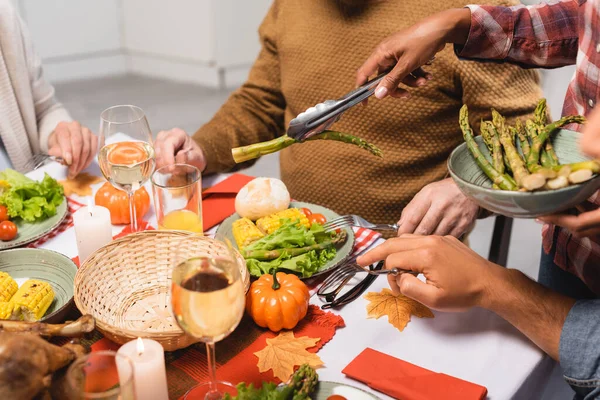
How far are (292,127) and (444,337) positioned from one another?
499 millimetres

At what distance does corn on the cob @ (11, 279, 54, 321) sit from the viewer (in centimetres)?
109

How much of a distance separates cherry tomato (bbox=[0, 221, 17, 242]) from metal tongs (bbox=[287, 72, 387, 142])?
26.1 inches

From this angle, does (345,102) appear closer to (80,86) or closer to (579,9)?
(579,9)

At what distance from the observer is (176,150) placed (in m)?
1.70

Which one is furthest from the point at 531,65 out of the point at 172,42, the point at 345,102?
the point at 172,42

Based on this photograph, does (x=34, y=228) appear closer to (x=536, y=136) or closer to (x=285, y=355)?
(x=285, y=355)

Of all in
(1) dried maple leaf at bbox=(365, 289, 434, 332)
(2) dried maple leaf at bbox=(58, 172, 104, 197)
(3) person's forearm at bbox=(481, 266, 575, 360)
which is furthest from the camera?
(2) dried maple leaf at bbox=(58, 172, 104, 197)

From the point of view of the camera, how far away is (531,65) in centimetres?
140

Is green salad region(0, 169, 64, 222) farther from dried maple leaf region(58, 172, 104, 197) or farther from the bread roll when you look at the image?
the bread roll

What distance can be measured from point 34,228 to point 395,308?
856mm

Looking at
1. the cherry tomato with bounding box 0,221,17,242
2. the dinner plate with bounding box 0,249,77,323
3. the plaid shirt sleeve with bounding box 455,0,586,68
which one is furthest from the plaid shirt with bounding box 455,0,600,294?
the cherry tomato with bounding box 0,221,17,242

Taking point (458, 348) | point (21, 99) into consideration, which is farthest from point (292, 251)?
point (21, 99)

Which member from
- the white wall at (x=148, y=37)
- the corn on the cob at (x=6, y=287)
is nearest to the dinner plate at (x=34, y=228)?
the corn on the cob at (x=6, y=287)

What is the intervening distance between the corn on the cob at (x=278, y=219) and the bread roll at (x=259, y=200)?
0.02 m
